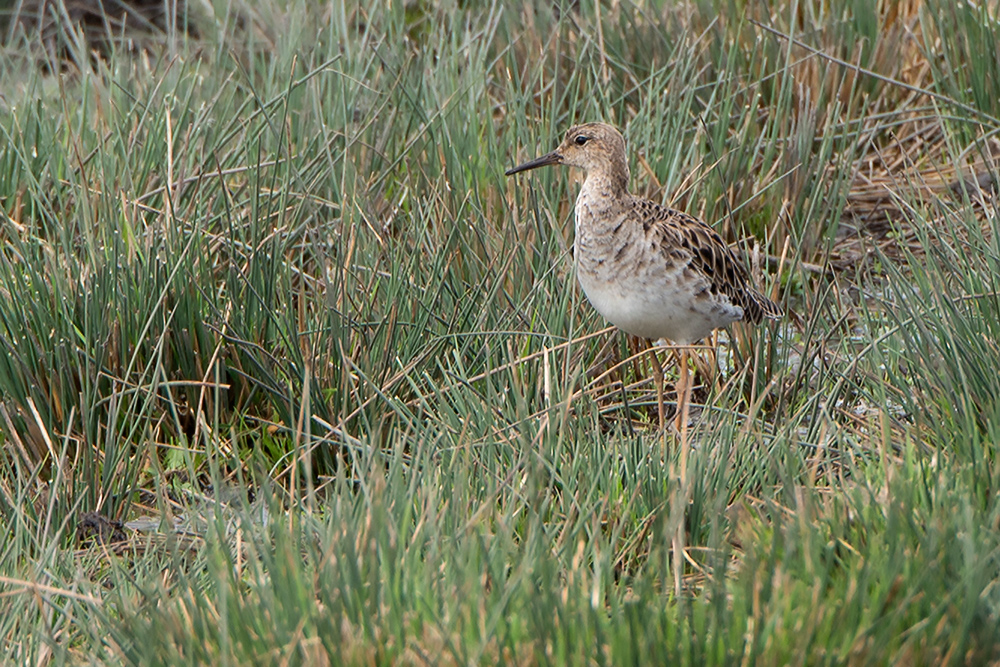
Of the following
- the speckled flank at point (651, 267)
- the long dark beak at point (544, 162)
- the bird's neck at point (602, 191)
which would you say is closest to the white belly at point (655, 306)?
the speckled flank at point (651, 267)

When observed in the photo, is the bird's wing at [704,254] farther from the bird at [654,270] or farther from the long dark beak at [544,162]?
the long dark beak at [544,162]

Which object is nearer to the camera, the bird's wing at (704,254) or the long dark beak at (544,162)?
the bird's wing at (704,254)

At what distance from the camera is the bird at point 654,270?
4.24 meters

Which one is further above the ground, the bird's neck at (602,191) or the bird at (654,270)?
the bird's neck at (602,191)

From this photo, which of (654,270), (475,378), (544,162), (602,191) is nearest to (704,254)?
(654,270)

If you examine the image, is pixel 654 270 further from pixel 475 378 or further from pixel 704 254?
pixel 475 378

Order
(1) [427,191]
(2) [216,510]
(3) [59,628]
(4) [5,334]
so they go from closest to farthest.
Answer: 1. (2) [216,510]
2. (3) [59,628]
3. (4) [5,334]
4. (1) [427,191]

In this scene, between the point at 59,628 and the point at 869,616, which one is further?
the point at 59,628

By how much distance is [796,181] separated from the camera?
18.6 ft

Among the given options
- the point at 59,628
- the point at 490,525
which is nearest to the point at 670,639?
the point at 490,525

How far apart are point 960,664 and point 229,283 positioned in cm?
286

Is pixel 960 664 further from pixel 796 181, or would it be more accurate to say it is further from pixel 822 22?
pixel 822 22

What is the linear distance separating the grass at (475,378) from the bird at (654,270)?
20cm

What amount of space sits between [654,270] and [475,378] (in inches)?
31.1
